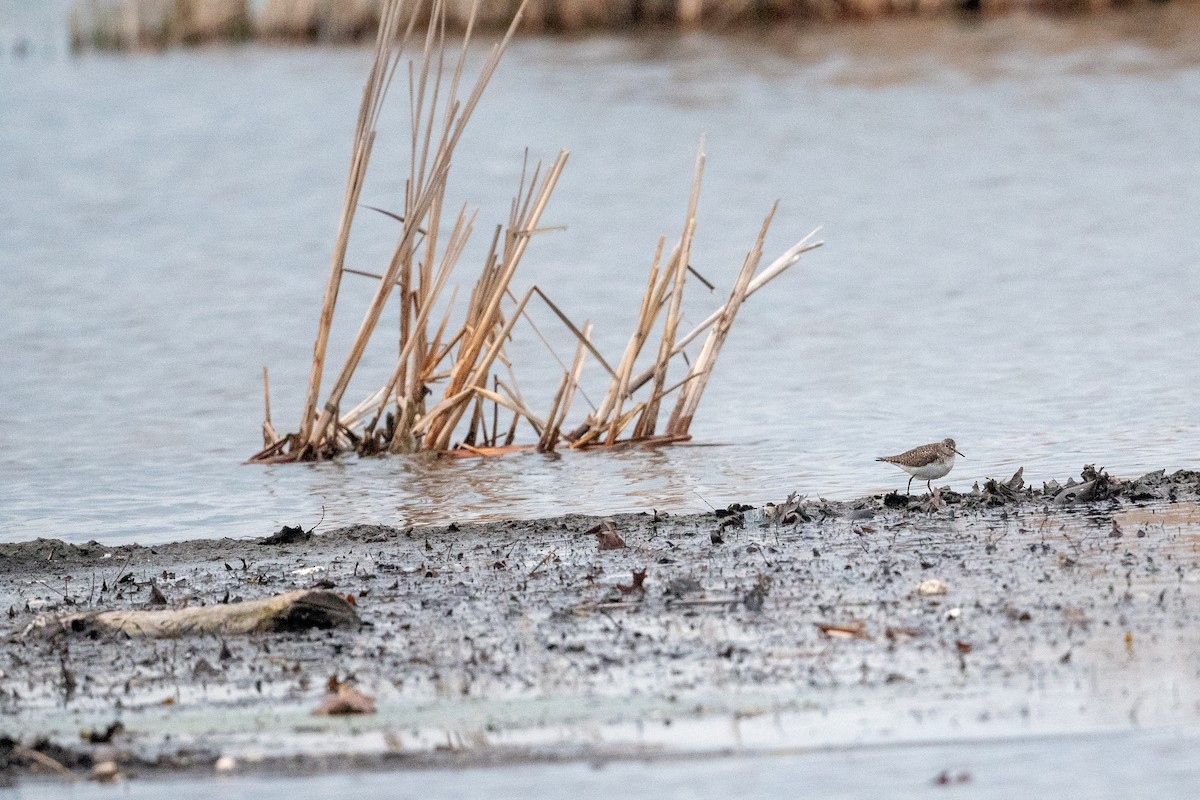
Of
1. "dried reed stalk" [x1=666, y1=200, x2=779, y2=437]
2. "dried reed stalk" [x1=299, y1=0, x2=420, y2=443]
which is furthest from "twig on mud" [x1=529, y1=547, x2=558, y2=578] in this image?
"dried reed stalk" [x1=666, y1=200, x2=779, y2=437]

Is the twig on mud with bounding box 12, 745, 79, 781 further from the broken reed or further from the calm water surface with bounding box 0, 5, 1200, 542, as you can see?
the broken reed

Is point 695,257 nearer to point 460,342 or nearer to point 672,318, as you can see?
point 460,342

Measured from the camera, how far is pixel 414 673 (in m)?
4.89

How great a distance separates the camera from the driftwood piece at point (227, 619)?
5305mm

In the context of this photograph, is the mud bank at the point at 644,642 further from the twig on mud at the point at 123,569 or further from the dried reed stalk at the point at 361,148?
the dried reed stalk at the point at 361,148

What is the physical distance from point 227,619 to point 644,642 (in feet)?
4.20

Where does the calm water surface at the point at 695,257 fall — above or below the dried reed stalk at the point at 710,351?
below

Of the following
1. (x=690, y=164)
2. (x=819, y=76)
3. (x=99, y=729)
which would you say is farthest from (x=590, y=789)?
(x=819, y=76)

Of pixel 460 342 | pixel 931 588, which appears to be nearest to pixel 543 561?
pixel 931 588

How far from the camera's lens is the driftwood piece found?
530 cm

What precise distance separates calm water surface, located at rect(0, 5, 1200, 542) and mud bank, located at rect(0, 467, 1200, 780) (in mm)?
1318

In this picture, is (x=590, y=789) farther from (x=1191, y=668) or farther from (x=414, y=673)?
(x=1191, y=668)

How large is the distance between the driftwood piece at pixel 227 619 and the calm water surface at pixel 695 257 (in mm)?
2313

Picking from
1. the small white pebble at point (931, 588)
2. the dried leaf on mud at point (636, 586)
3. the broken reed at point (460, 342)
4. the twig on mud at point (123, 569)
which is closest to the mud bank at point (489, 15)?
the broken reed at point (460, 342)
